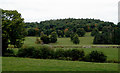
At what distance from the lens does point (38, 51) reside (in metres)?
37.9

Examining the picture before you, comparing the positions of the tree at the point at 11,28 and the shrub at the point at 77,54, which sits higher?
the tree at the point at 11,28

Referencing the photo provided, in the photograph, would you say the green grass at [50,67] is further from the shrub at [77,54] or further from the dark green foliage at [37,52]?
the dark green foliage at [37,52]

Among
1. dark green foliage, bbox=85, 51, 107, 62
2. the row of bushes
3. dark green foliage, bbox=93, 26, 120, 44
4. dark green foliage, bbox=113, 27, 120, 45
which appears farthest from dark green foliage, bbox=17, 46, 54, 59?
dark green foliage, bbox=93, 26, 120, 44

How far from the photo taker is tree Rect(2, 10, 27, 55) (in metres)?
41.1

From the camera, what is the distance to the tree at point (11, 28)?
41094 millimetres

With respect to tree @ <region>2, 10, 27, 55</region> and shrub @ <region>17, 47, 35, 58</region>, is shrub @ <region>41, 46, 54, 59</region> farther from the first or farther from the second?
tree @ <region>2, 10, 27, 55</region>

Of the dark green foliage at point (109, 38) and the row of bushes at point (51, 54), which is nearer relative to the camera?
the row of bushes at point (51, 54)

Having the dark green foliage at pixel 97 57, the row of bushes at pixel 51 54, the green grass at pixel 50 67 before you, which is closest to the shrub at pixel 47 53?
the row of bushes at pixel 51 54

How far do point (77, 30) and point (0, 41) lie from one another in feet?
315

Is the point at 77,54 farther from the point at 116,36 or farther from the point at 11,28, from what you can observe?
the point at 116,36

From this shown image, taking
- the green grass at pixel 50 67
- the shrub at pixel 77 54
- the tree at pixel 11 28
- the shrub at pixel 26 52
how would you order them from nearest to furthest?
the green grass at pixel 50 67
the shrub at pixel 77 54
the shrub at pixel 26 52
the tree at pixel 11 28

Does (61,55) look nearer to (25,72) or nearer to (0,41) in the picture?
(0,41)

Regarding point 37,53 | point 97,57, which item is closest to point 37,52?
point 37,53

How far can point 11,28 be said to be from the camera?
138ft
